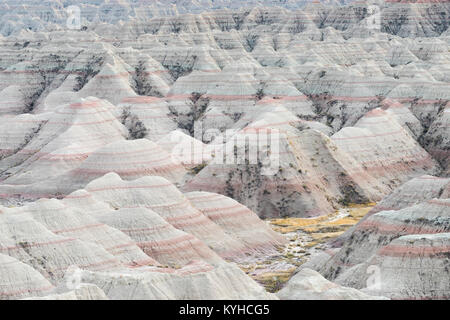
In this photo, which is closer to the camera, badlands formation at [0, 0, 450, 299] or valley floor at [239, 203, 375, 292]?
badlands formation at [0, 0, 450, 299]

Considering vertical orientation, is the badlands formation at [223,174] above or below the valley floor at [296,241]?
above

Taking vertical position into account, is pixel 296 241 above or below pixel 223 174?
below

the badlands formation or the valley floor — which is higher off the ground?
the badlands formation

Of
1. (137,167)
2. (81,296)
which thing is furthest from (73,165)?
(81,296)

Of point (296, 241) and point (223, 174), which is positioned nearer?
point (296, 241)

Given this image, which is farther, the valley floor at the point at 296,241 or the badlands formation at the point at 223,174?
the valley floor at the point at 296,241
